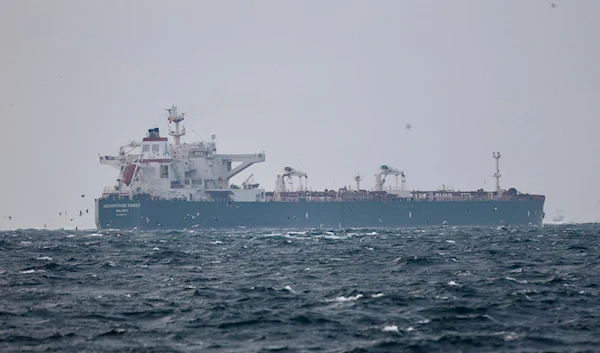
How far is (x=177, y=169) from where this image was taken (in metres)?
116

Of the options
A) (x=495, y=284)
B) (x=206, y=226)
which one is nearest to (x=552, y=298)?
(x=495, y=284)

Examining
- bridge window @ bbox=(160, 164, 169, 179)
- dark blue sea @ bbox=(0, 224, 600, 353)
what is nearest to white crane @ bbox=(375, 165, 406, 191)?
bridge window @ bbox=(160, 164, 169, 179)

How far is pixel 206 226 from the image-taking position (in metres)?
113

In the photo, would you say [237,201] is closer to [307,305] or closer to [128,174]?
[128,174]

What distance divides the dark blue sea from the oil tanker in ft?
221

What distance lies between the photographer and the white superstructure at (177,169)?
11369 centimetres

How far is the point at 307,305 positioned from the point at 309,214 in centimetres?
9339

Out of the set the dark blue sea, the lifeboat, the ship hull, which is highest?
the lifeboat

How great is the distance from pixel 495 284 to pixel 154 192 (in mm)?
87667

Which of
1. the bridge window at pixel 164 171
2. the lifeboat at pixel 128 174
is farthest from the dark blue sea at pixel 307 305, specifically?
the bridge window at pixel 164 171

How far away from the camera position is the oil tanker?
110062mm

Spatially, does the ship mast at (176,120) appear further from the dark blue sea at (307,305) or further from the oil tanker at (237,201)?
the dark blue sea at (307,305)

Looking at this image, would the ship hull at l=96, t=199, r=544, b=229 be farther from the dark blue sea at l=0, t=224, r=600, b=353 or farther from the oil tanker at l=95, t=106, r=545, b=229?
the dark blue sea at l=0, t=224, r=600, b=353

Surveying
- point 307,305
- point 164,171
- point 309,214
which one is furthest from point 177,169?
point 307,305
